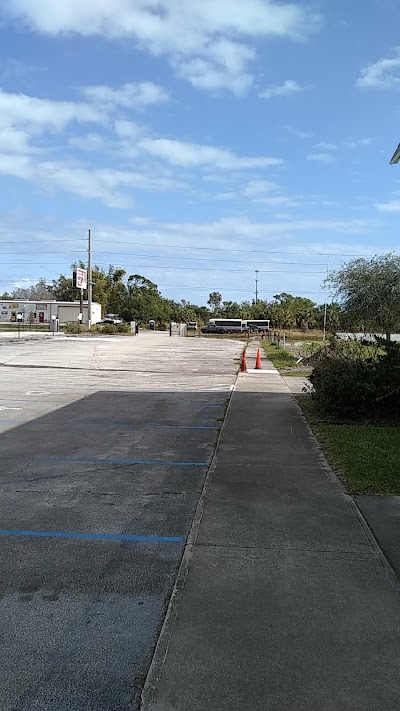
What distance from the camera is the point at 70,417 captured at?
37.9 feet

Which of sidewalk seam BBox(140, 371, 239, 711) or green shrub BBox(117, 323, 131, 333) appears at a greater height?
green shrub BBox(117, 323, 131, 333)

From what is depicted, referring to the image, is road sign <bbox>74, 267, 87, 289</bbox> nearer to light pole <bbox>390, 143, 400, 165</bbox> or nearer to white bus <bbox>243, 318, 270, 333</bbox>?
white bus <bbox>243, 318, 270, 333</bbox>

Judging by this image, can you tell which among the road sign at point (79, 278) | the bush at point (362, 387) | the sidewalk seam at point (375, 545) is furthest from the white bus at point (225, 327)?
the sidewalk seam at point (375, 545)

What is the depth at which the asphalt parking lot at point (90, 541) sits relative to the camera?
119 inches

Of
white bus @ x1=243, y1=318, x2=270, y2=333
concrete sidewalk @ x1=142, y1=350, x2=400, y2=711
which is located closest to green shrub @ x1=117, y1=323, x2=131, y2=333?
white bus @ x1=243, y1=318, x2=270, y2=333

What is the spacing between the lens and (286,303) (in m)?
102

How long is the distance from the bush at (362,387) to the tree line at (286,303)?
965 centimetres

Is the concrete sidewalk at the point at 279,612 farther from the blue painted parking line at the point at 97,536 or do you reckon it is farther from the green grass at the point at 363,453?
the green grass at the point at 363,453

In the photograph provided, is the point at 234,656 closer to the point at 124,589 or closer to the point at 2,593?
the point at 124,589

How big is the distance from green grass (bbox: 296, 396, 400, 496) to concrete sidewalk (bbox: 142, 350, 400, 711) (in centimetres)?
46

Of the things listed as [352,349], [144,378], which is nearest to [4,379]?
[144,378]

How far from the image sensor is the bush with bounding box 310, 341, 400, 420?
10742 millimetres

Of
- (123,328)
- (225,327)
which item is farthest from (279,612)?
(225,327)

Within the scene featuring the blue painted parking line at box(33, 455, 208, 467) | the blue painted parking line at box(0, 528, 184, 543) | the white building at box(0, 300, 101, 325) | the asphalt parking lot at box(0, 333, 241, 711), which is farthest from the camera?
the white building at box(0, 300, 101, 325)
